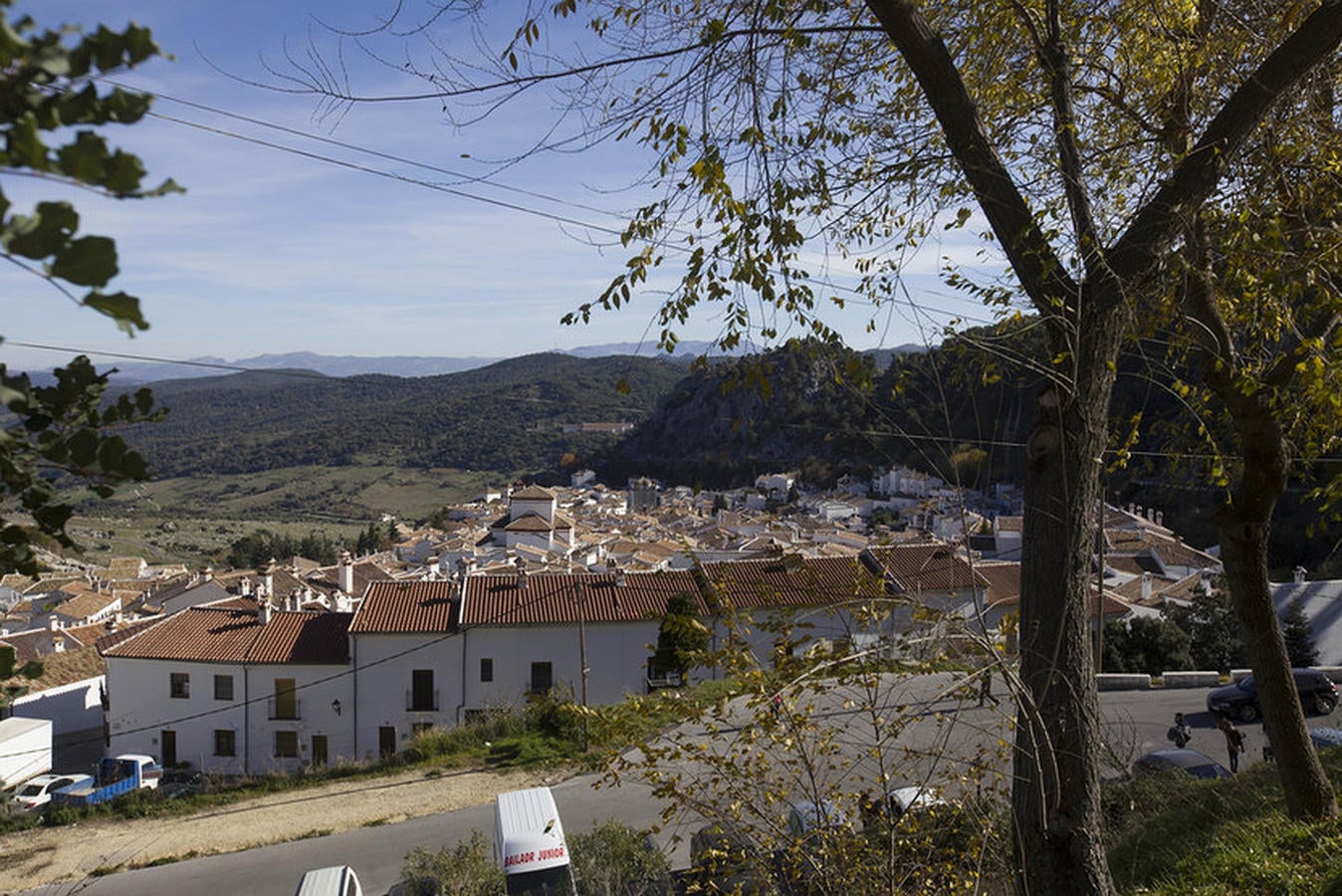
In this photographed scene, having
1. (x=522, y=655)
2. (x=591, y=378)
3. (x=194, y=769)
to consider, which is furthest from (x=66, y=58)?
(x=591, y=378)

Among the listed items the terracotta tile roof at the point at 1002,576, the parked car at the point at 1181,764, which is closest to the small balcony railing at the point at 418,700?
the terracotta tile roof at the point at 1002,576

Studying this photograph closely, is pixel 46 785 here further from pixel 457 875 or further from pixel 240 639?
pixel 457 875

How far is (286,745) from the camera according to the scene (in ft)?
74.7

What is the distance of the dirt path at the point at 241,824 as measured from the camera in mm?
12016

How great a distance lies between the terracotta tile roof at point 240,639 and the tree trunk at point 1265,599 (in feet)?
68.8

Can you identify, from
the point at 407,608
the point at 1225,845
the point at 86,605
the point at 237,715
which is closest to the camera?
the point at 1225,845

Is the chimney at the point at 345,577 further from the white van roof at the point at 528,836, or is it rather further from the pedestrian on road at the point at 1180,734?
the pedestrian on road at the point at 1180,734

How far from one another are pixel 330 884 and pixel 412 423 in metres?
115

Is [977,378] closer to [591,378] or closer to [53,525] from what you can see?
[53,525]

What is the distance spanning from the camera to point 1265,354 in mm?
5461

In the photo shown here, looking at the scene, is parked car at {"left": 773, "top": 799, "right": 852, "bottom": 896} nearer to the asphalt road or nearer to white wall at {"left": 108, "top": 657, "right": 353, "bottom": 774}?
the asphalt road

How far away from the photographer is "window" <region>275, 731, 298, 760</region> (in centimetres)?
2269

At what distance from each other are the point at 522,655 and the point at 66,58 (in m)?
22.9

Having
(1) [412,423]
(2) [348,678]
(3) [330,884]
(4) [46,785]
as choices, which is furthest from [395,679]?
(1) [412,423]
